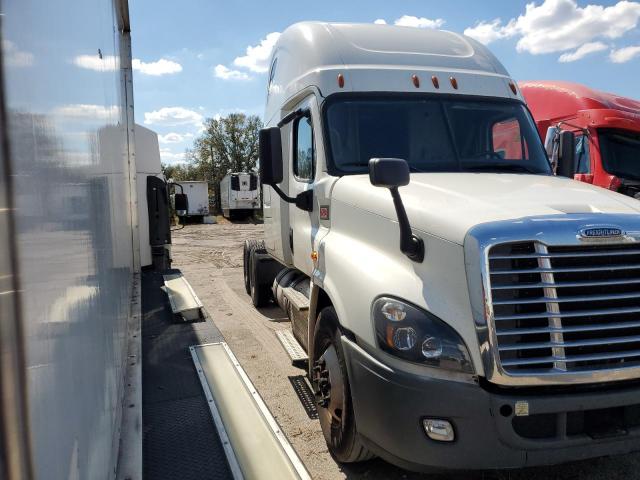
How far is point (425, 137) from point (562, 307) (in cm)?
181

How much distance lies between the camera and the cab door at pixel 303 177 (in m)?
4.05

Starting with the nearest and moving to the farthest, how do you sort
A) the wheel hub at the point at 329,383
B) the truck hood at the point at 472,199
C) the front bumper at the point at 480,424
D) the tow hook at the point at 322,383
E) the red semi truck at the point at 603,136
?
1. the front bumper at the point at 480,424
2. the truck hood at the point at 472,199
3. the wheel hub at the point at 329,383
4. the tow hook at the point at 322,383
5. the red semi truck at the point at 603,136

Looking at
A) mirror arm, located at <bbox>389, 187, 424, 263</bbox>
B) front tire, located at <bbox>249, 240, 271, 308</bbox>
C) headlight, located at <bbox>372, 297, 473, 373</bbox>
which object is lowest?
front tire, located at <bbox>249, 240, 271, 308</bbox>

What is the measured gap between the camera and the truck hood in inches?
101

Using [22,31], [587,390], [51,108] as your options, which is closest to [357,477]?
[587,390]

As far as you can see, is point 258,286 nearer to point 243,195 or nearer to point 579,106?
point 579,106

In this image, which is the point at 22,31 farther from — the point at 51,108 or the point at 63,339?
the point at 63,339

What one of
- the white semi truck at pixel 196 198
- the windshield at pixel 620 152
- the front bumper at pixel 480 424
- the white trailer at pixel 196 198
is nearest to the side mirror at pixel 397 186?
the front bumper at pixel 480 424

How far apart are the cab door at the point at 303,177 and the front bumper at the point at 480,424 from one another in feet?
5.97

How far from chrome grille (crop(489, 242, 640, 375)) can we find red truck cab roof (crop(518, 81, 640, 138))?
22.2 feet

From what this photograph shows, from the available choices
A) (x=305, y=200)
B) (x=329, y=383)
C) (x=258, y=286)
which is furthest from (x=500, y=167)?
(x=258, y=286)

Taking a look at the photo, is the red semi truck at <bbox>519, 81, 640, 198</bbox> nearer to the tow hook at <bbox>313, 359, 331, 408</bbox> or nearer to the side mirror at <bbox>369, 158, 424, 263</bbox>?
the side mirror at <bbox>369, 158, 424, 263</bbox>

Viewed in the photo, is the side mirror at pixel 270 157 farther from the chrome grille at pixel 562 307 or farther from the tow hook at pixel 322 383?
the chrome grille at pixel 562 307

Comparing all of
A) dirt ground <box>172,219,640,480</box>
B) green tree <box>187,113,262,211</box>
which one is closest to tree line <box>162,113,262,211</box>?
green tree <box>187,113,262,211</box>
